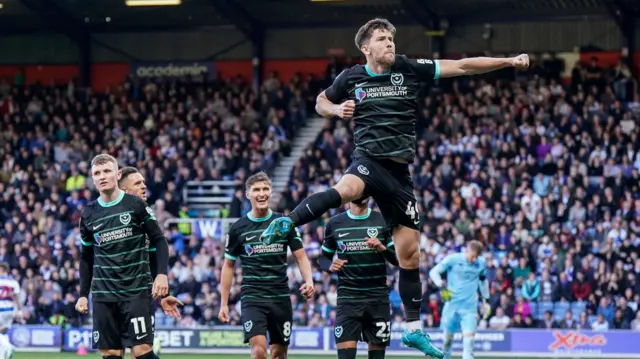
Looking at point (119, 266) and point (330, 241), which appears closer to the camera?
point (119, 266)

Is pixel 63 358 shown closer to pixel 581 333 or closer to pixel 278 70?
pixel 581 333

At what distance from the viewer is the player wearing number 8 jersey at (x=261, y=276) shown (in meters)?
12.9

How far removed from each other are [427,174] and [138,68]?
13.2 metres

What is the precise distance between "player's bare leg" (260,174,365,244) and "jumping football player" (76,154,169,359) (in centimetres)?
208

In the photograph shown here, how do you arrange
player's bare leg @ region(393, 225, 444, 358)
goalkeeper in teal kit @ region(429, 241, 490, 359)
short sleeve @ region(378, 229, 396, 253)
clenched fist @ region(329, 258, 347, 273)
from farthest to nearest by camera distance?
goalkeeper in teal kit @ region(429, 241, 490, 359)
short sleeve @ region(378, 229, 396, 253)
clenched fist @ region(329, 258, 347, 273)
player's bare leg @ region(393, 225, 444, 358)

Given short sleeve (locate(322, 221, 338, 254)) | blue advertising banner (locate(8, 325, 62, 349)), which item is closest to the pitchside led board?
blue advertising banner (locate(8, 325, 62, 349))

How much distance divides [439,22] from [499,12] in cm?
170

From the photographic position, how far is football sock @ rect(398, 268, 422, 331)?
35.9 ft

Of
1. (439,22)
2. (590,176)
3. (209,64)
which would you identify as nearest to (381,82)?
(590,176)

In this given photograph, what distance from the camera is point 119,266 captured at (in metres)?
11.7

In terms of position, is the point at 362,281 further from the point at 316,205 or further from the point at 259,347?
the point at 316,205

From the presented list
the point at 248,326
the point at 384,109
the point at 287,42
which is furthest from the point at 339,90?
the point at 287,42

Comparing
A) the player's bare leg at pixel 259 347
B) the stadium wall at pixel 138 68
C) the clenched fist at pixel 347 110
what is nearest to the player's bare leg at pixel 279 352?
the player's bare leg at pixel 259 347

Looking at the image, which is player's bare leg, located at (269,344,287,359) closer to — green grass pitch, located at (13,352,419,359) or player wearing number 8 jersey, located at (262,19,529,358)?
player wearing number 8 jersey, located at (262,19,529,358)
